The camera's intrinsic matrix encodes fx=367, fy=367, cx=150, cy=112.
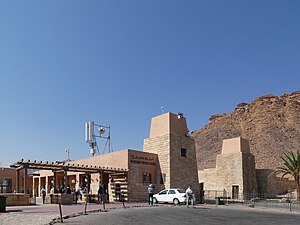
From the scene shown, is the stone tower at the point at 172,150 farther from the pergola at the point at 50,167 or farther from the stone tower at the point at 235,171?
the stone tower at the point at 235,171

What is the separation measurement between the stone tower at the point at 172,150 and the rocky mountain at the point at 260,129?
41422mm

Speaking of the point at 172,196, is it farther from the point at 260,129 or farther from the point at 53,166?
the point at 260,129

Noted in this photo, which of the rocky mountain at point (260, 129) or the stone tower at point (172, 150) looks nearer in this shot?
the stone tower at point (172, 150)

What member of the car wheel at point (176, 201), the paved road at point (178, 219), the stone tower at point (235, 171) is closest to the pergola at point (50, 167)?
the car wheel at point (176, 201)

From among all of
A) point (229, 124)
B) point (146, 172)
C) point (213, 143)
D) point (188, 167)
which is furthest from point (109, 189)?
point (229, 124)

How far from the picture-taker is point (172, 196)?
28000 mm

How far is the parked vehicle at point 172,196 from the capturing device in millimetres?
27422

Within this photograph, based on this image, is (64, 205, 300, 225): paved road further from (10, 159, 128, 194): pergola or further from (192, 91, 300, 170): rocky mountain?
(192, 91, 300, 170): rocky mountain

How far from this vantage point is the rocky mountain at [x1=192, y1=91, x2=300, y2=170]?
7789 cm

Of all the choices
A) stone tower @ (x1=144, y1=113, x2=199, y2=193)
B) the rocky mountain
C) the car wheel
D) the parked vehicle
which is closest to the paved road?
the parked vehicle

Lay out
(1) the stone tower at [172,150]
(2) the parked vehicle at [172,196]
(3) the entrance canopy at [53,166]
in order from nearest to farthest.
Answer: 1. (3) the entrance canopy at [53,166]
2. (2) the parked vehicle at [172,196]
3. (1) the stone tower at [172,150]

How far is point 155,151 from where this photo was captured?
1362 inches

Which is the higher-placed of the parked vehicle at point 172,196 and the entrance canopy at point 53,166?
the entrance canopy at point 53,166

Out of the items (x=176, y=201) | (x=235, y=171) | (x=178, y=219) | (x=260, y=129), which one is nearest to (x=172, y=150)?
(x=176, y=201)
